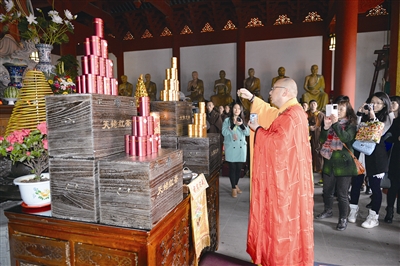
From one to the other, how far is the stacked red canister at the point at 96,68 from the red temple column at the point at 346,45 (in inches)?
196

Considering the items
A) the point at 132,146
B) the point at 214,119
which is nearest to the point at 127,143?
the point at 132,146

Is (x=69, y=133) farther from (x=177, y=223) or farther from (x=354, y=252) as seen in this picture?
(x=354, y=252)

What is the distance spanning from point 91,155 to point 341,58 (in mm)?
5433

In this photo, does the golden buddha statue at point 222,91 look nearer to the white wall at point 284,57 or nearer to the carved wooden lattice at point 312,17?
the white wall at point 284,57

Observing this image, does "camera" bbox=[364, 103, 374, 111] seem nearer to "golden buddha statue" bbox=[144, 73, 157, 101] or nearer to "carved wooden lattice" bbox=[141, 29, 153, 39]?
"golden buddha statue" bbox=[144, 73, 157, 101]

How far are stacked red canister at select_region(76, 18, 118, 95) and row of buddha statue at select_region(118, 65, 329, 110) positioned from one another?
22.5 feet

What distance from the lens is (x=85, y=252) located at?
45.9 inches

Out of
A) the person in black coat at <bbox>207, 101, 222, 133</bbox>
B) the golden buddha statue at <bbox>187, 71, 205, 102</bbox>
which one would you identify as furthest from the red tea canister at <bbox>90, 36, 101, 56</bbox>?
the golden buddha statue at <bbox>187, 71, 205, 102</bbox>

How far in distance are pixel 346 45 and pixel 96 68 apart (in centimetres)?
531

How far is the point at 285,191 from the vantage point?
5.68 feet

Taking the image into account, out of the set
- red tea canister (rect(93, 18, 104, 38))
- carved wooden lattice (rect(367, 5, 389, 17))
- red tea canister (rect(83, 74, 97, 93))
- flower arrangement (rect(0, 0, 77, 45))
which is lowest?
red tea canister (rect(83, 74, 97, 93))

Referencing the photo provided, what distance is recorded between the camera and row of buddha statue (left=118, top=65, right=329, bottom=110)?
7.39 metres

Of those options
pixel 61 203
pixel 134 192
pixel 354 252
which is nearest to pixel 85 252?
pixel 61 203

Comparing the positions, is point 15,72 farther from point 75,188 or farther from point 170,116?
point 75,188
